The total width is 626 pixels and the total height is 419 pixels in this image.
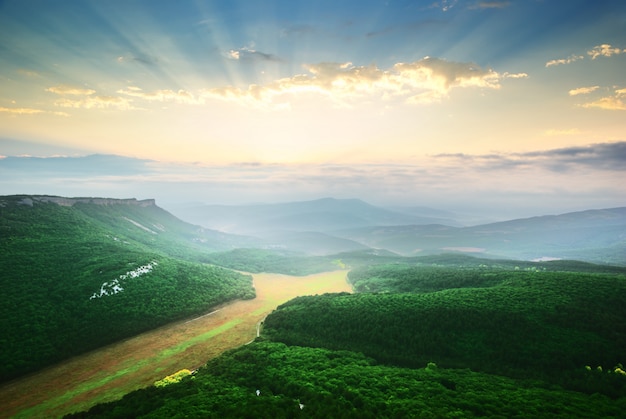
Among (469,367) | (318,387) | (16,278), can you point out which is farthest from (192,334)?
(469,367)

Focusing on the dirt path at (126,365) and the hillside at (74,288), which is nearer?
the dirt path at (126,365)

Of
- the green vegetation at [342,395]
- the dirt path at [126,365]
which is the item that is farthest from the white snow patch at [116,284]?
the green vegetation at [342,395]

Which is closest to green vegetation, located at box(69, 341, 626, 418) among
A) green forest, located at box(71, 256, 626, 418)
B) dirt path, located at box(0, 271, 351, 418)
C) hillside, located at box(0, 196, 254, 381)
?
green forest, located at box(71, 256, 626, 418)

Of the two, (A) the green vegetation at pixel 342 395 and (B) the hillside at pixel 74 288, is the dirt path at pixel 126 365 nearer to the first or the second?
(B) the hillside at pixel 74 288

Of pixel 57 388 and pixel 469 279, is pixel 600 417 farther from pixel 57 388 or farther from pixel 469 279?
pixel 57 388

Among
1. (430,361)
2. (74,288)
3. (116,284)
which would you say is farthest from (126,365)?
(430,361)

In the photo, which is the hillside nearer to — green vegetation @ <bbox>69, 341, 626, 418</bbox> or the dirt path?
the dirt path

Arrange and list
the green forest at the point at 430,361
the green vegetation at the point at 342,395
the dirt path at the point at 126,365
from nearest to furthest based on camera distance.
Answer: the green vegetation at the point at 342,395 < the green forest at the point at 430,361 < the dirt path at the point at 126,365

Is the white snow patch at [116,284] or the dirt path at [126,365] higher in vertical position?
the white snow patch at [116,284]
